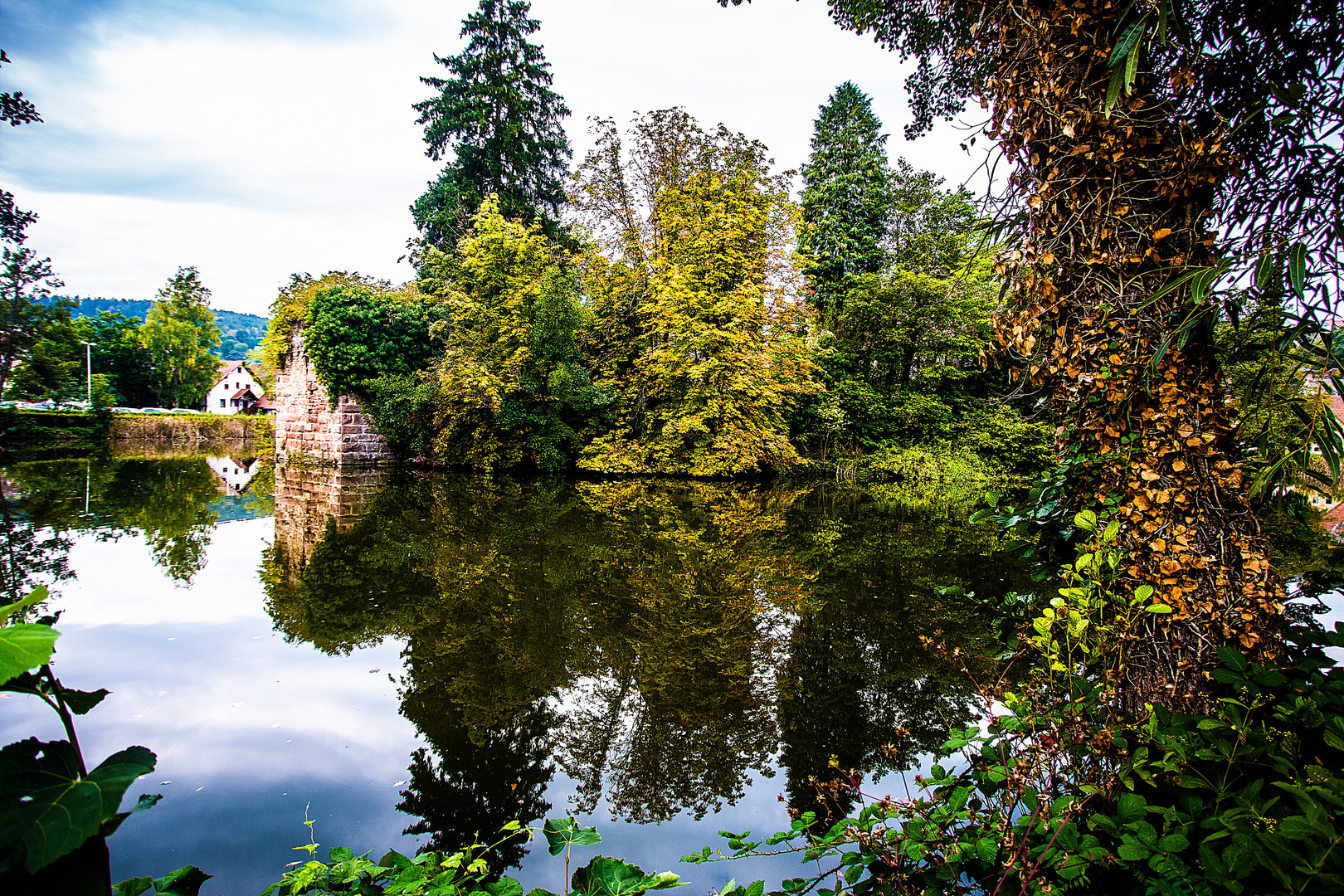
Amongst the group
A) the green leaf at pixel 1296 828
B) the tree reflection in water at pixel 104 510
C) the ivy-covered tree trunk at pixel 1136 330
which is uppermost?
the ivy-covered tree trunk at pixel 1136 330

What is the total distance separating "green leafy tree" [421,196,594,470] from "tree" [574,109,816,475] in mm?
1247

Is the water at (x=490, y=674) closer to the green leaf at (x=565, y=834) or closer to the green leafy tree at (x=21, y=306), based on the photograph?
the green leaf at (x=565, y=834)

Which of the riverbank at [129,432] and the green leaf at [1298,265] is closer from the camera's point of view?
the green leaf at [1298,265]

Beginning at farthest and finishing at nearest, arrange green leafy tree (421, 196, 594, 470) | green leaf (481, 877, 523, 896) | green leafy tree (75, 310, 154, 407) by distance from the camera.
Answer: green leafy tree (75, 310, 154, 407) → green leafy tree (421, 196, 594, 470) → green leaf (481, 877, 523, 896)

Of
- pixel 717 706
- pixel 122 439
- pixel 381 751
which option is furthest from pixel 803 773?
pixel 122 439

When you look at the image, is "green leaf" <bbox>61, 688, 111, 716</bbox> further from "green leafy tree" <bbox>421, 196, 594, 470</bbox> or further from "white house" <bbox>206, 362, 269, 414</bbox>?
"white house" <bbox>206, 362, 269, 414</bbox>

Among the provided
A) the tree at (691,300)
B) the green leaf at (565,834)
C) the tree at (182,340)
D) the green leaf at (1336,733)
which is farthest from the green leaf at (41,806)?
the tree at (182,340)

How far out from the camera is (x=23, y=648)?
0.61 meters

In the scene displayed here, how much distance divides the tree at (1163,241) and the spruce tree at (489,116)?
19.8 m

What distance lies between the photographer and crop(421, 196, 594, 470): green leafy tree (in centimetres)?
1341

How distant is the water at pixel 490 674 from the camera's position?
7.61ft

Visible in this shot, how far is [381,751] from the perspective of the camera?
2.74 m

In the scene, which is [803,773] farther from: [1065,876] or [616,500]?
[616,500]

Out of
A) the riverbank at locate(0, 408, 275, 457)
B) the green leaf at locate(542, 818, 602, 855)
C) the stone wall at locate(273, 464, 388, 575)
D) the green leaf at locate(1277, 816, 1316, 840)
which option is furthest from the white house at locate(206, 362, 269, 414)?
the green leaf at locate(1277, 816, 1316, 840)
